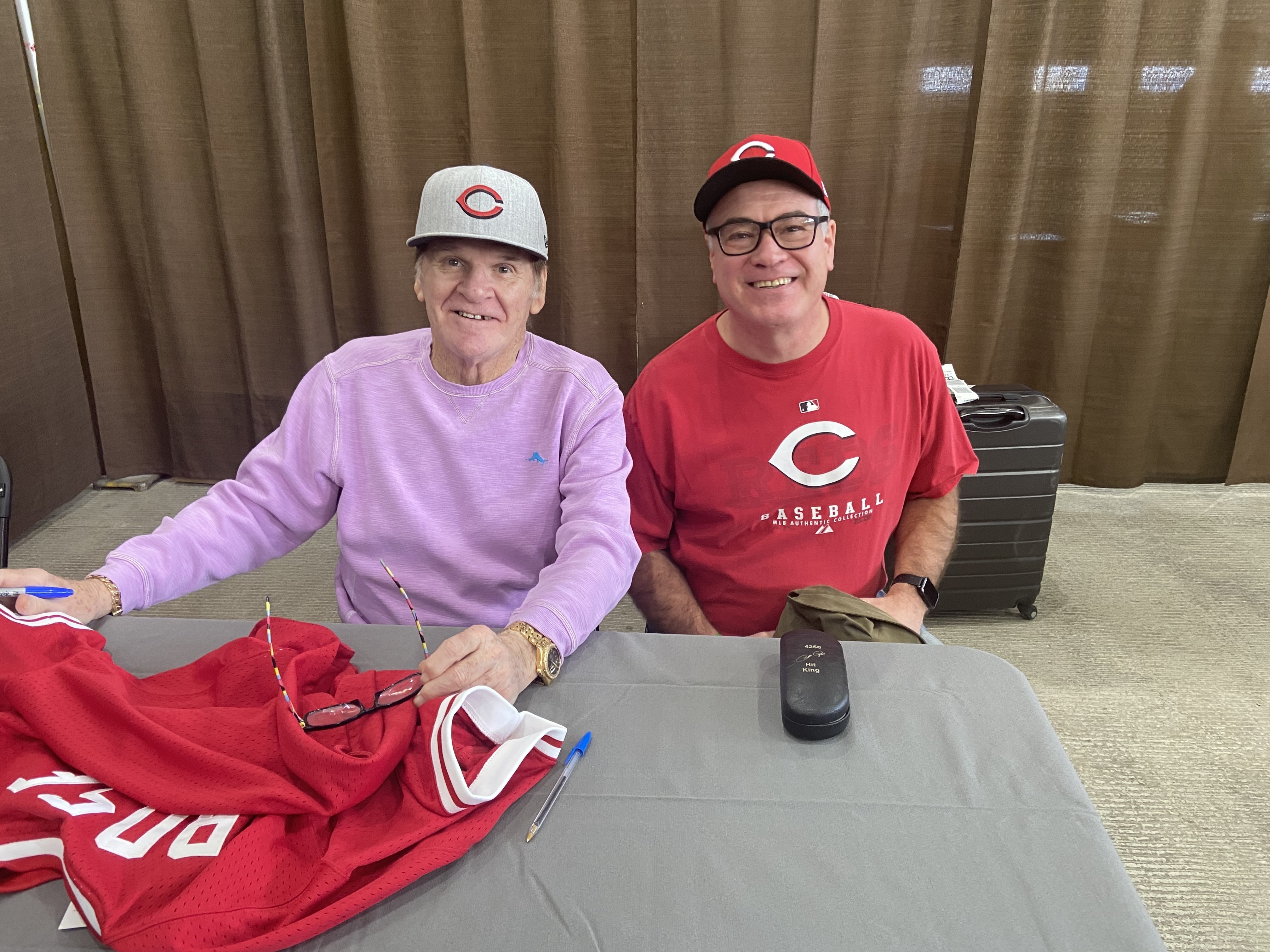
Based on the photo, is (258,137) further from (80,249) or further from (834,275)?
(834,275)

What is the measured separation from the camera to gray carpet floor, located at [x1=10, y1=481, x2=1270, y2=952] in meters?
1.60

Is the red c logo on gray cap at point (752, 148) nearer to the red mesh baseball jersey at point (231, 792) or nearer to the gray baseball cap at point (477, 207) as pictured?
the gray baseball cap at point (477, 207)

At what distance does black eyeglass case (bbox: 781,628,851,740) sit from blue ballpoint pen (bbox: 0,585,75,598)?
0.79 meters

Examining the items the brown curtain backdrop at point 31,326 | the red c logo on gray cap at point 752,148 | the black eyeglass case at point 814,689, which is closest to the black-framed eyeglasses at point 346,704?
the black eyeglass case at point 814,689

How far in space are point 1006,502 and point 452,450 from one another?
162 cm

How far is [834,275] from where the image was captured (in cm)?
290

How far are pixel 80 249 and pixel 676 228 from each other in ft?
6.65

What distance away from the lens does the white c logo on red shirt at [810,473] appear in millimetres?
1400

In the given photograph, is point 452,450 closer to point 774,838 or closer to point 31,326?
point 774,838

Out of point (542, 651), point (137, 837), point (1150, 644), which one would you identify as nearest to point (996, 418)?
point (1150, 644)

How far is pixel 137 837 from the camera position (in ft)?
2.28

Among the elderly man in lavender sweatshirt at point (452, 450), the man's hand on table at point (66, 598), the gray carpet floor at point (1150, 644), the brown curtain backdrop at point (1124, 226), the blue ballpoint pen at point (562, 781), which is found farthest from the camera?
the brown curtain backdrop at point (1124, 226)

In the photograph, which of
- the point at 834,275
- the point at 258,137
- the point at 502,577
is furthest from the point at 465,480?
the point at 258,137

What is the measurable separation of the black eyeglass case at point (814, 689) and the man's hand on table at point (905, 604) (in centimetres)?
47
